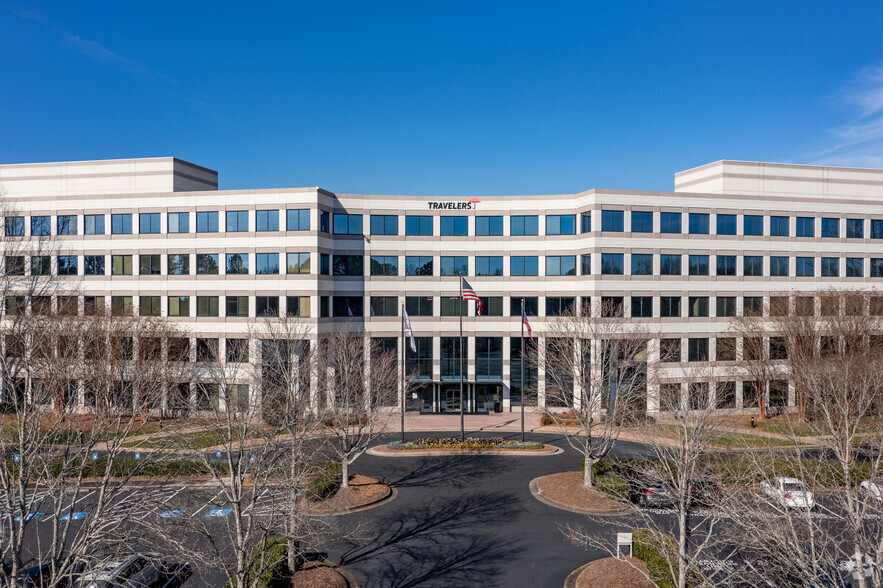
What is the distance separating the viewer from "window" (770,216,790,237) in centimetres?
5347

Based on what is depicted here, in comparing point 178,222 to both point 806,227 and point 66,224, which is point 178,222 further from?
point 806,227

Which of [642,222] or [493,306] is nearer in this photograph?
[642,222]

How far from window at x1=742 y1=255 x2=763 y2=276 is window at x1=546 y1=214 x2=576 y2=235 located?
16784 millimetres

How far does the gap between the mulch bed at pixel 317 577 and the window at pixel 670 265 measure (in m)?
41.6

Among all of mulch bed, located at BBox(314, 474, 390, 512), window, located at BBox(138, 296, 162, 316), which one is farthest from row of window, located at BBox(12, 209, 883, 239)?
mulch bed, located at BBox(314, 474, 390, 512)

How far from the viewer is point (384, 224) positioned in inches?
2105

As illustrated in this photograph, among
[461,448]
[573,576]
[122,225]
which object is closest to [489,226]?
[461,448]

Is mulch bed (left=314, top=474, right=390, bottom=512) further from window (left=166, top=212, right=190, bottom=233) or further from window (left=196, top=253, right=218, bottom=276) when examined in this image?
window (left=166, top=212, right=190, bottom=233)

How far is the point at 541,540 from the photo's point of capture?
23.9m

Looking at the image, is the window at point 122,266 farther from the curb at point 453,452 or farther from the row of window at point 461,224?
the curb at point 453,452

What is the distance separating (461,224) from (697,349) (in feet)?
→ 83.3

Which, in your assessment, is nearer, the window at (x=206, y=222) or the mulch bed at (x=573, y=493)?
the mulch bed at (x=573, y=493)

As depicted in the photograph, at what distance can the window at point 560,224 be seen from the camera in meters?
53.0

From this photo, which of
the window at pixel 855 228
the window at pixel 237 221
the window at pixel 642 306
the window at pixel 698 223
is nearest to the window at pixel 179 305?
the window at pixel 237 221
